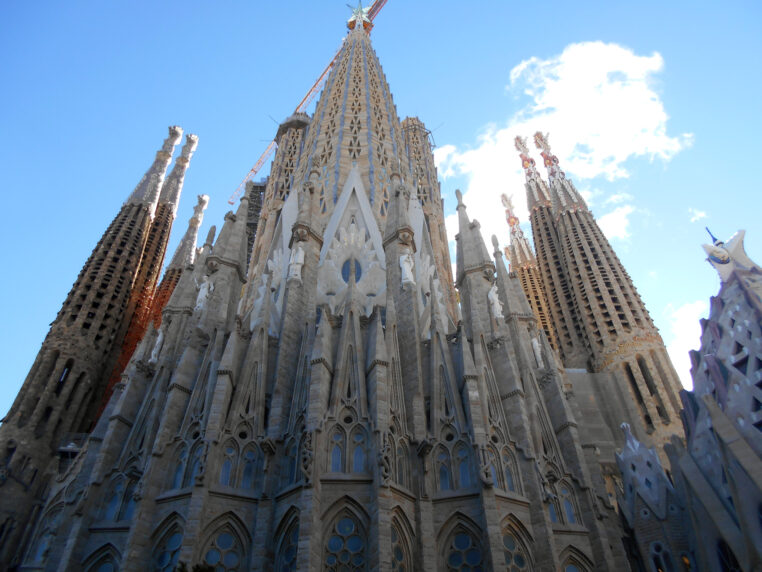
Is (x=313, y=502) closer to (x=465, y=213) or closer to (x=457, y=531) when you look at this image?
(x=457, y=531)

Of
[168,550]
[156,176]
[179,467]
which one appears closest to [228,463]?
[179,467]

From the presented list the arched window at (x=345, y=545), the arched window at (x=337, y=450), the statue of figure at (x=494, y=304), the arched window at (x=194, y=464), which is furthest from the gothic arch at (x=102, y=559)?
the statue of figure at (x=494, y=304)

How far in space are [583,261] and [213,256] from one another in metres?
27.3

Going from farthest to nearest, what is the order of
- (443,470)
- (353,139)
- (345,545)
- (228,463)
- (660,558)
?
(353,139) < (660,558) < (443,470) < (228,463) < (345,545)

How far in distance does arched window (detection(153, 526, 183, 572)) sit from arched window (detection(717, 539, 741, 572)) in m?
13.1

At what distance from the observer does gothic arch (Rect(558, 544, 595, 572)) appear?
13443 mm

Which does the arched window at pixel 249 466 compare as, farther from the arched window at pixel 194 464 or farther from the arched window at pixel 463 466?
the arched window at pixel 463 466

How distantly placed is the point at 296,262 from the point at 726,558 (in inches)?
563

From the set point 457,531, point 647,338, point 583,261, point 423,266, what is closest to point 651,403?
point 647,338

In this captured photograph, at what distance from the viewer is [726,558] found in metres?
13.9

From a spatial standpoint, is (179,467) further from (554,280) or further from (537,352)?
(554,280)

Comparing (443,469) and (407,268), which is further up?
(407,268)

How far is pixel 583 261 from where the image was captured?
38.5 metres

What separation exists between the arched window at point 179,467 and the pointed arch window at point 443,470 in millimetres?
6197
